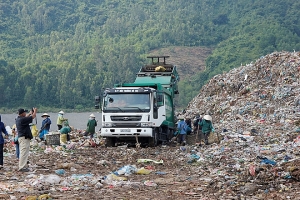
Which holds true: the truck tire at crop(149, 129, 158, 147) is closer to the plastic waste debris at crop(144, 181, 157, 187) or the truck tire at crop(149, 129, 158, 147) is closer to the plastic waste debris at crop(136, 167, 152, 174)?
the plastic waste debris at crop(136, 167, 152, 174)

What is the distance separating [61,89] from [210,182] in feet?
297

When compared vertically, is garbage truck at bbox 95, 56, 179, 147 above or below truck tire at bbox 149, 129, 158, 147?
above

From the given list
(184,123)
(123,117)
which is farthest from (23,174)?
(184,123)

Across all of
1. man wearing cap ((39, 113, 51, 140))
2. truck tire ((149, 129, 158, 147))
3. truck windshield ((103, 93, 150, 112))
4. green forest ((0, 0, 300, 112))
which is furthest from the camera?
green forest ((0, 0, 300, 112))

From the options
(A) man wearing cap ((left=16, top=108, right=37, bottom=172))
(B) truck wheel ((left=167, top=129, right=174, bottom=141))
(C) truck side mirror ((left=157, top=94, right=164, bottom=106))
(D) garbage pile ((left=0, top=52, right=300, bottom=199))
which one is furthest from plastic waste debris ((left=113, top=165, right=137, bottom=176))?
(B) truck wheel ((left=167, top=129, right=174, bottom=141))

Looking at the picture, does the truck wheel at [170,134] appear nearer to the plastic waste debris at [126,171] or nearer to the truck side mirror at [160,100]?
the truck side mirror at [160,100]

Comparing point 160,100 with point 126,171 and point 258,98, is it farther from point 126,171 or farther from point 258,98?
point 258,98

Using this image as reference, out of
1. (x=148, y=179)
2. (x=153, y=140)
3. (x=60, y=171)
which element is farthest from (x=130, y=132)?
(x=148, y=179)

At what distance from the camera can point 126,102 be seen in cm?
1722

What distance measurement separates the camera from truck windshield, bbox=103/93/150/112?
56.1 feet

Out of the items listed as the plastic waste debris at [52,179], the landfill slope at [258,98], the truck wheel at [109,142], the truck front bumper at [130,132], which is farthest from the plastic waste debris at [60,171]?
the landfill slope at [258,98]

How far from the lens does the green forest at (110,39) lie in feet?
330

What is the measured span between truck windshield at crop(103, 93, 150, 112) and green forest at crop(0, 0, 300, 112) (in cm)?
7283

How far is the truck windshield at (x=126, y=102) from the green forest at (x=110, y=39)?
72833mm
